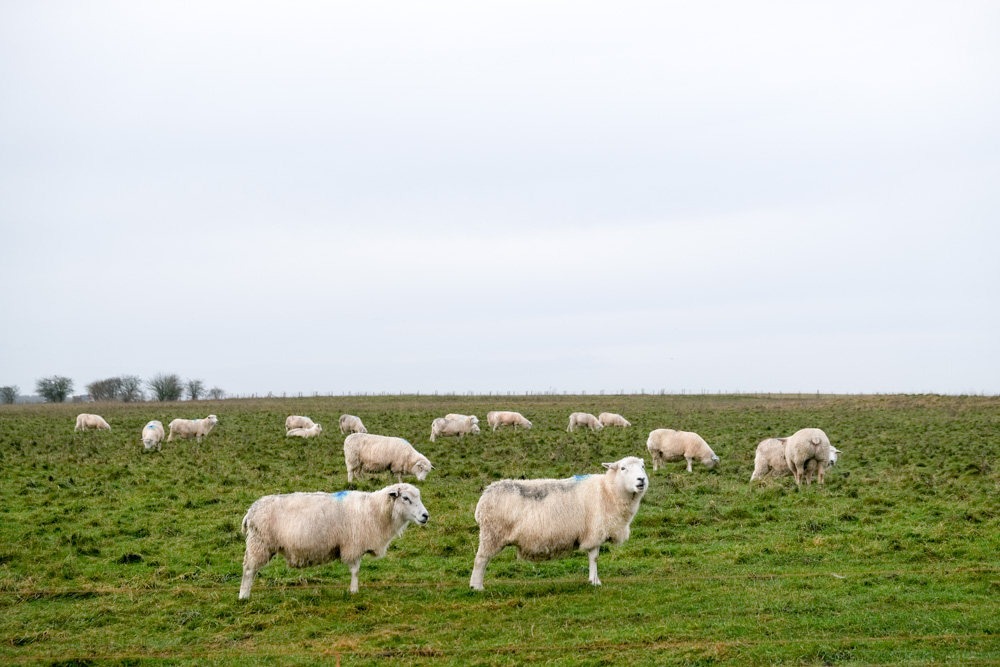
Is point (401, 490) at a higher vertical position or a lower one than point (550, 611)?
A: higher

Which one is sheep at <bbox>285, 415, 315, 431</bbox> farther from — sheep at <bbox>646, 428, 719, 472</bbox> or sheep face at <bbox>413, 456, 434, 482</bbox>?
sheep at <bbox>646, 428, 719, 472</bbox>

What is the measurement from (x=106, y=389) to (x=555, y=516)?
106866 millimetres

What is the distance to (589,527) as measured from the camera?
39.2 ft

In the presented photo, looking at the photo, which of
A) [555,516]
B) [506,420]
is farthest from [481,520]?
[506,420]

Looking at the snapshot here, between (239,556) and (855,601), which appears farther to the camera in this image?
(239,556)

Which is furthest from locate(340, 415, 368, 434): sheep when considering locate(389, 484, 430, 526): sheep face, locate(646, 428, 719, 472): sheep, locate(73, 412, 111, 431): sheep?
locate(389, 484, 430, 526): sheep face

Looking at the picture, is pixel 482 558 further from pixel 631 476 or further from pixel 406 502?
pixel 631 476

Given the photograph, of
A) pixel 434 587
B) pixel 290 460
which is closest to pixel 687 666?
pixel 434 587

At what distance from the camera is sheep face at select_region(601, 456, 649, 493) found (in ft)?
38.8

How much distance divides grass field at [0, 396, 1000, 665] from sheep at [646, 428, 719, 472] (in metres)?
0.68

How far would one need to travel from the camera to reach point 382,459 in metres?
22.1

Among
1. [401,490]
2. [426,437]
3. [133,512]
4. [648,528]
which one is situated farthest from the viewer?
[426,437]

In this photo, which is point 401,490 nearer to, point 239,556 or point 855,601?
point 239,556

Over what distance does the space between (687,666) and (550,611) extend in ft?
8.40
